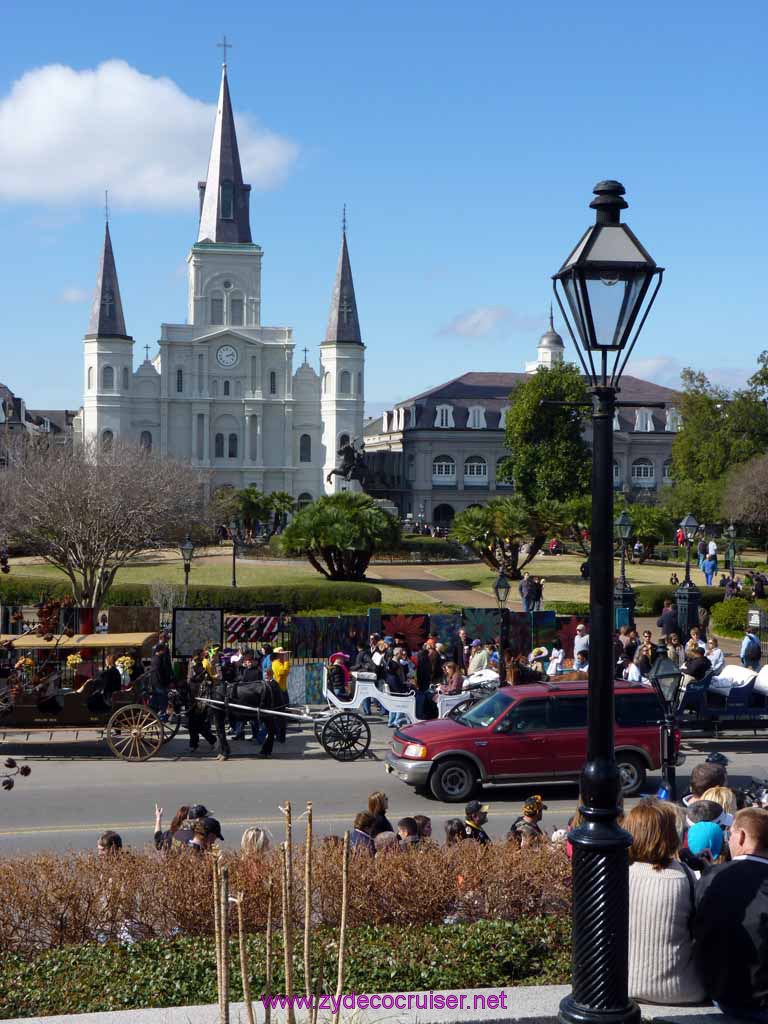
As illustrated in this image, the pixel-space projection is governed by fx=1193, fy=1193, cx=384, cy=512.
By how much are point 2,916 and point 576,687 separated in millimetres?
9321

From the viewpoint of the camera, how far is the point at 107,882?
26.7 ft

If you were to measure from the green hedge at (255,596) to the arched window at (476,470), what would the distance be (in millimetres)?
63679

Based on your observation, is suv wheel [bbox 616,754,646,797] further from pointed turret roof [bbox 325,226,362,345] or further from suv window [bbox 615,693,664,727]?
pointed turret roof [bbox 325,226,362,345]

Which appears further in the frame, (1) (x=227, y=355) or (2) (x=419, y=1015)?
(1) (x=227, y=355)

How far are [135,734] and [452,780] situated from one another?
5.10m

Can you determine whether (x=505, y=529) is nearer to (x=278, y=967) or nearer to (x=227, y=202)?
(x=278, y=967)

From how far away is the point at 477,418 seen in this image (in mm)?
101000

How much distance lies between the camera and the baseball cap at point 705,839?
823 cm

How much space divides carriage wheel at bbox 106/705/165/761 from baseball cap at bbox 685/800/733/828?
10.4 metres

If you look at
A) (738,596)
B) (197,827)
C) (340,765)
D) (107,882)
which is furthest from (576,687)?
(738,596)

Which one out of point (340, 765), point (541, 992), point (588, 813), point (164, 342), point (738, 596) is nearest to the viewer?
point (588, 813)

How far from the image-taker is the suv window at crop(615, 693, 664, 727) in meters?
15.5

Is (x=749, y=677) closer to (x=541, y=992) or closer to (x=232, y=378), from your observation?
(x=541, y=992)

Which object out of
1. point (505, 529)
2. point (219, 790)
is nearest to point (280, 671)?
point (219, 790)
